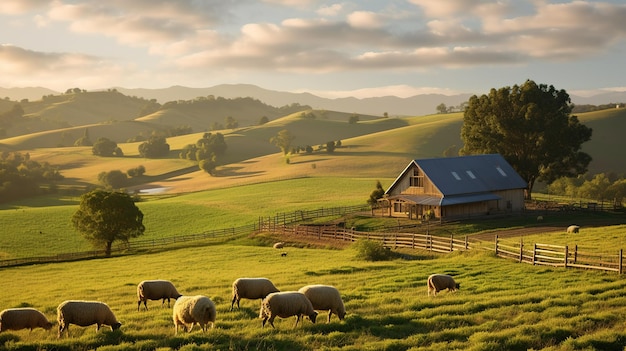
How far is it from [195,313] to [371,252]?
68.8 feet

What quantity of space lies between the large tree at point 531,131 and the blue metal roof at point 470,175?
479cm

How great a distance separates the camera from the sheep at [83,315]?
16.2 metres

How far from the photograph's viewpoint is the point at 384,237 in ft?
139

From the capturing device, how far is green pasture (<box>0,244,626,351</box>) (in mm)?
14301

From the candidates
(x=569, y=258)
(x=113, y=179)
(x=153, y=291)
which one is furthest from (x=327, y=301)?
(x=113, y=179)

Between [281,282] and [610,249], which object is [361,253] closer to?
[281,282]

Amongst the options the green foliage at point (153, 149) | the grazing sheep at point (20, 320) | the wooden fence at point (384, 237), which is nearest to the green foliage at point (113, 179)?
the green foliage at point (153, 149)

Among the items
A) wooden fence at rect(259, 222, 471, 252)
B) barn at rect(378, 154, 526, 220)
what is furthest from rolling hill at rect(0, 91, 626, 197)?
wooden fence at rect(259, 222, 471, 252)

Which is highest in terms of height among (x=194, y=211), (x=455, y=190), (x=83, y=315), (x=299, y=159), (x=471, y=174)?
(x=299, y=159)

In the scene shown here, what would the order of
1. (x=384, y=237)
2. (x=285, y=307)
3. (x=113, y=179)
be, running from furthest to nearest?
1. (x=113, y=179)
2. (x=384, y=237)
3. (x=285, y=307)

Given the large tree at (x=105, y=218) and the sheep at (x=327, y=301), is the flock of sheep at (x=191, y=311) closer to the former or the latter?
the sheep at (x=327, y=301)

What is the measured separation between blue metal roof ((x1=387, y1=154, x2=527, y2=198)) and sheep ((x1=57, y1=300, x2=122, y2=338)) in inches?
1702

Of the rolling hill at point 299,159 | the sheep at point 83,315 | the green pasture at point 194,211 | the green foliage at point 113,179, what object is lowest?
the green pasture at point 194,211

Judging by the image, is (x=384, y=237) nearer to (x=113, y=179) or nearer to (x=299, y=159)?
(x=299, y=159)
